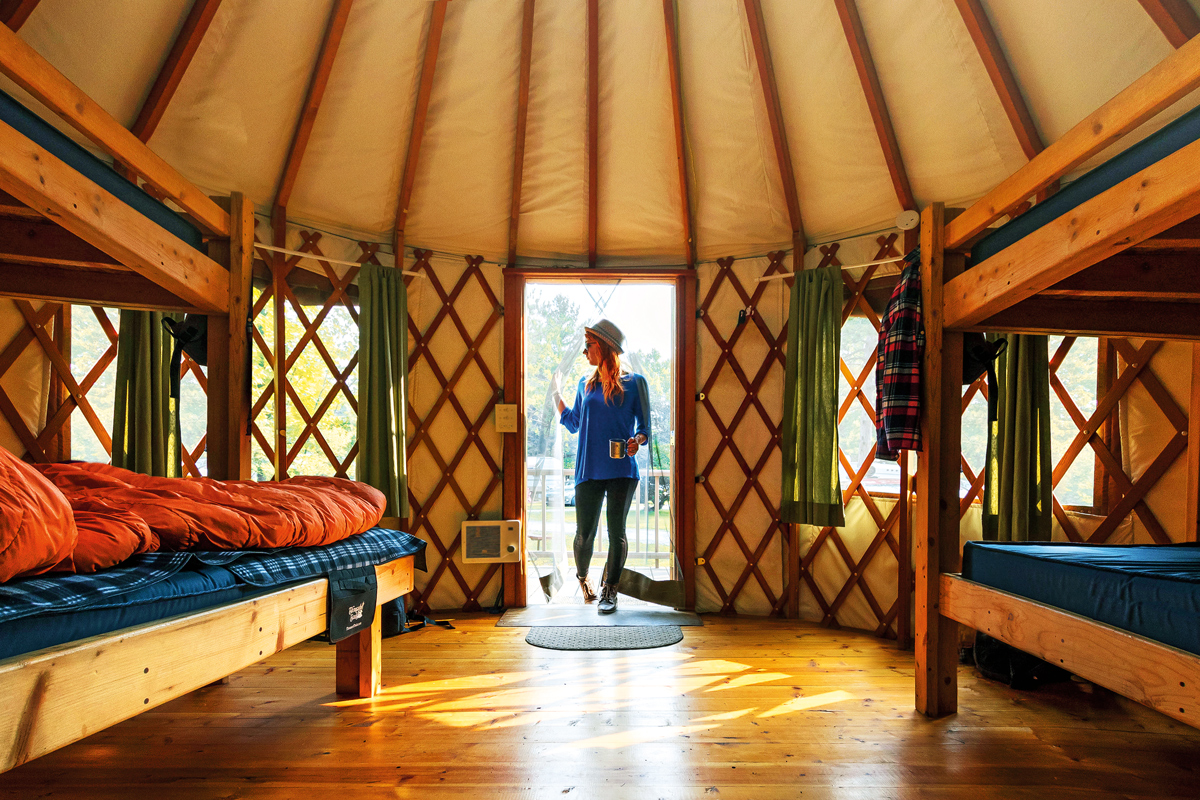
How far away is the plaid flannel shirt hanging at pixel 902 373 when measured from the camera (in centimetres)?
198

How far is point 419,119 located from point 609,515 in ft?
6.33

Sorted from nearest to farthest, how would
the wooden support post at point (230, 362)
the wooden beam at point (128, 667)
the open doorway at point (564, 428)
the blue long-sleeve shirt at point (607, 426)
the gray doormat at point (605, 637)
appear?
the wooden beam at point (128, 667)
the wooden support post at point (230, 362)
the gray doormat at point (605, 637)
the blue long-sleeve shirt at point (607, 426)
the open doorway at point (564, 428)

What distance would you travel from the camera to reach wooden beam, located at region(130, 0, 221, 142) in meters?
2.22

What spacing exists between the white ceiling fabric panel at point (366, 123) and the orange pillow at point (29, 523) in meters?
2.14

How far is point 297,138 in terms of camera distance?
277cm

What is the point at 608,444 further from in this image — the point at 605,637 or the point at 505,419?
the point at 605,637

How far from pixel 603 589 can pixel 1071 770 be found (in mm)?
1954

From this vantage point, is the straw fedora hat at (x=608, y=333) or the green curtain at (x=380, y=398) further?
the straw fedora hat at (x=608, y=333)

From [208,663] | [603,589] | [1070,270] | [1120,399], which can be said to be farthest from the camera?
[603,589]

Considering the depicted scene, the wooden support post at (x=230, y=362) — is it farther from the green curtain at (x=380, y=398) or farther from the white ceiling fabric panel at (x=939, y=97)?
the white ceiling fabric panel at (x=939, y=97)

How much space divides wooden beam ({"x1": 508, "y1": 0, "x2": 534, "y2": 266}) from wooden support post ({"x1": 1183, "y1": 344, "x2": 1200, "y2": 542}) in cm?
255

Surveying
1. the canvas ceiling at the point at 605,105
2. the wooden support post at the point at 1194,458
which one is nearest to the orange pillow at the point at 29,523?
the canvas ceiling at the point at 605,105

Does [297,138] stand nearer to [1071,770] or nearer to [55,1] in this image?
[55,1]

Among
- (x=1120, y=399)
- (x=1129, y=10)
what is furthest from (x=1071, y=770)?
(x=1129, y=10)
